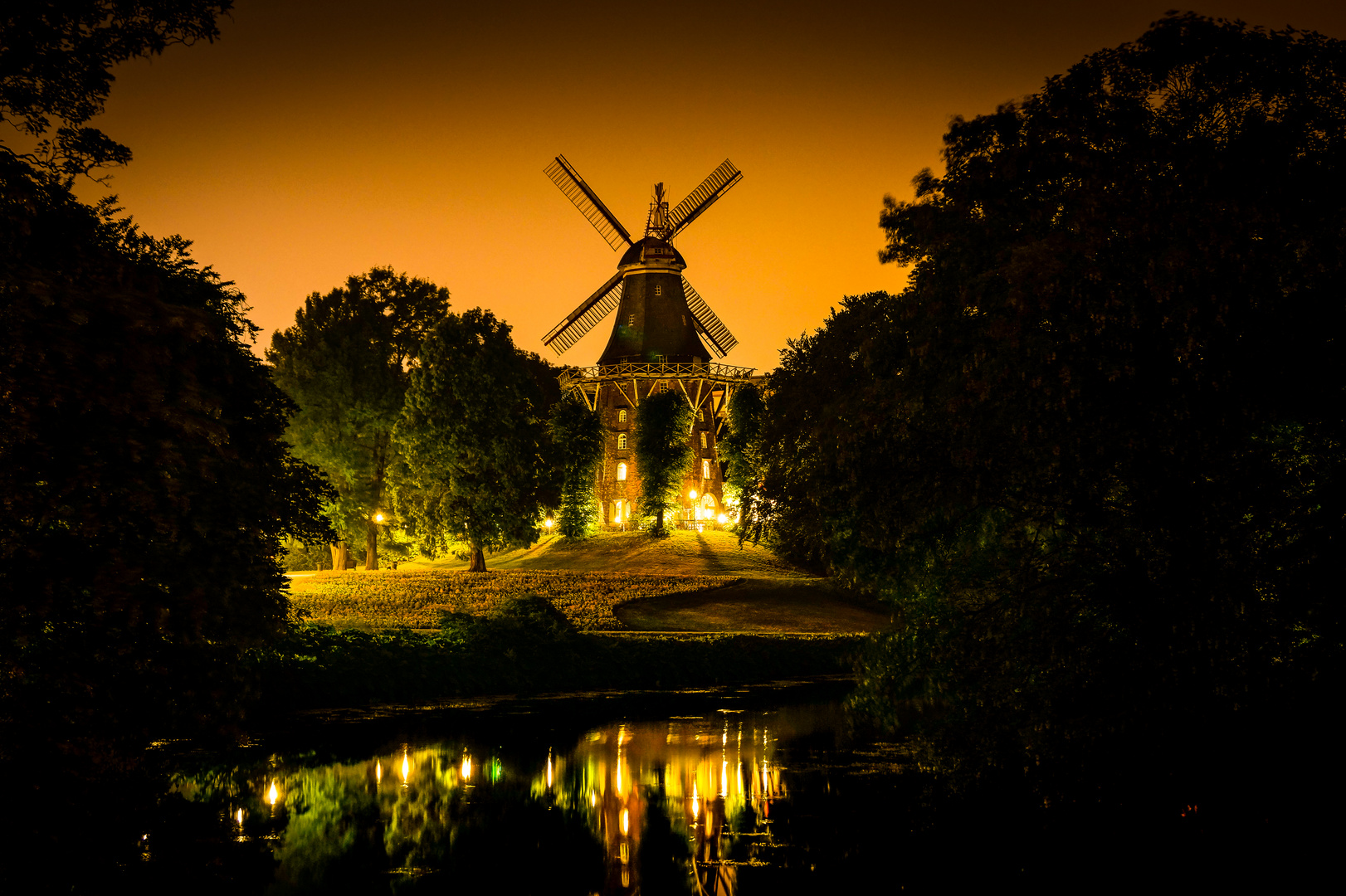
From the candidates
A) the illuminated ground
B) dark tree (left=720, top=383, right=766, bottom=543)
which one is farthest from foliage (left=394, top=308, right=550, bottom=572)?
dark tree (left=720, top=383, right=766, bottom=543)

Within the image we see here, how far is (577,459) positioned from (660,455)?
5.58 m

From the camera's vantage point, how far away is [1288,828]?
49.0 feet

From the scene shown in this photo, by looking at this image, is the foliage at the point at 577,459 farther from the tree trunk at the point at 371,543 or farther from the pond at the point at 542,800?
the pond at the point at 542,800

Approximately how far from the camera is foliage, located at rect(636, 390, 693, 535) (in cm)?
7494

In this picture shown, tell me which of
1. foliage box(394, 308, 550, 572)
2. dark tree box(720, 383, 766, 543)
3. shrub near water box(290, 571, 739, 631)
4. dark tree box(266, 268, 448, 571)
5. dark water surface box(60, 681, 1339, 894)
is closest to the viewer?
dark water surface box(60, 681, 1339, 894)

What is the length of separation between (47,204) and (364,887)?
886cm

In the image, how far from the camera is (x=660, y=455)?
7544 cm

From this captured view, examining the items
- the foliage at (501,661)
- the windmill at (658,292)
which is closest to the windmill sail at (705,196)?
the windmill at (658,292)

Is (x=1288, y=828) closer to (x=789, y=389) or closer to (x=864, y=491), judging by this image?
(x=864, y=491)

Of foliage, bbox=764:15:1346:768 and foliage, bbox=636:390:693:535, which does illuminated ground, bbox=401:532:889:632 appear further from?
foliage, bbox=764:15:1346:768

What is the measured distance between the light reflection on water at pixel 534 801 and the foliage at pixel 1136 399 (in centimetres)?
386

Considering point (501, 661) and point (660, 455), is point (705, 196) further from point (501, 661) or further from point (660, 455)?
point (501, 661)

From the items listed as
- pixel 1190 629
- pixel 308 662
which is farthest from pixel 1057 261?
pixel 308 662

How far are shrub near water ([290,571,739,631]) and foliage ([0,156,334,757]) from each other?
23621 millimetres
